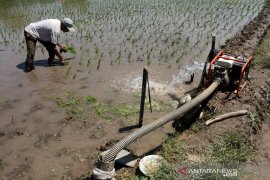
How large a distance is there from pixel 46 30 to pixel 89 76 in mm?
1421

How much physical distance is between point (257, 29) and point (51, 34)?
21.9 feet

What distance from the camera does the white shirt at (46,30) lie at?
6.10m

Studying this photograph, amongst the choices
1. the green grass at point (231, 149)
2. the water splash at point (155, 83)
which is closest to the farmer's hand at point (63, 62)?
the water splash at point (155, 83)

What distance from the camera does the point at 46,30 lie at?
20.4ft

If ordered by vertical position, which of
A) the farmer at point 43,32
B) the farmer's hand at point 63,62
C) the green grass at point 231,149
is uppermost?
the farmer at point 43,32

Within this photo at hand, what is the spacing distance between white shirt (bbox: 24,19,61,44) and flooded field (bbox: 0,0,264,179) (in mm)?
727

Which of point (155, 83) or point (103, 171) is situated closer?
point (103, 171)

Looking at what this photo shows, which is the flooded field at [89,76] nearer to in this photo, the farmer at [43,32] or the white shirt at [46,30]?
the farmer at [43,32]

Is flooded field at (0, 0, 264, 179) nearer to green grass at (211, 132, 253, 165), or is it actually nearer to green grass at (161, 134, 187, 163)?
green grass at (161, 134, 187, 163)

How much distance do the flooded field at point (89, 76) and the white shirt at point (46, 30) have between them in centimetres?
73

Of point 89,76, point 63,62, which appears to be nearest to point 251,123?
point 89,76

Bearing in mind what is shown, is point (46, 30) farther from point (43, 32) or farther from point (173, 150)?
point (173, 150)

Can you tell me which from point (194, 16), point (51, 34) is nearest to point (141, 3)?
point (194, 16)

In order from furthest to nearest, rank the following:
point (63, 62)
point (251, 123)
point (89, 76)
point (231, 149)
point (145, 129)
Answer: point (63, 62), point (89, 76), point (251, 123), point (231, 149), point (145, 129)
